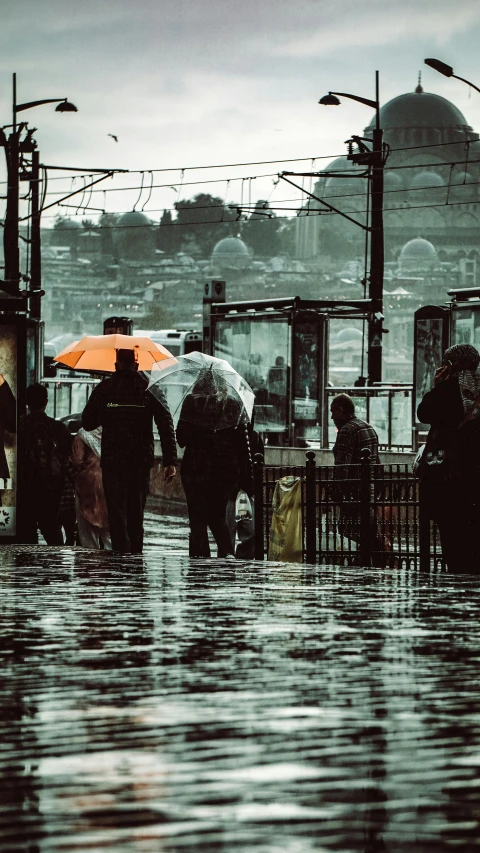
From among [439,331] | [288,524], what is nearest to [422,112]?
[439,331]

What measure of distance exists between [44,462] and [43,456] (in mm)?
40

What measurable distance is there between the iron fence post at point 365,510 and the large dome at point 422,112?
123 metres

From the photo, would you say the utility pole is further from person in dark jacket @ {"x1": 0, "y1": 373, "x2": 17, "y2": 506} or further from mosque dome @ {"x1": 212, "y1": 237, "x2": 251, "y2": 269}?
mosque dome @ {"x1": 212, "y1": 237, "x2": 251, "y2": 269}

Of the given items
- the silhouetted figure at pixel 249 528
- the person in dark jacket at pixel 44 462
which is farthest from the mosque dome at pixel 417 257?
the person in dark jacket at pixel 44 462

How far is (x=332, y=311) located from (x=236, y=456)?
15.2 m

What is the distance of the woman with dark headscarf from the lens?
24.4 ft

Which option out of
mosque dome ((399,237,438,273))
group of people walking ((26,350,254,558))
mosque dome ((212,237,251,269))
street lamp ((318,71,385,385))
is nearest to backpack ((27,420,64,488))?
group of people walking ((26,350,254,558))

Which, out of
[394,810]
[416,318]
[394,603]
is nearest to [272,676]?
[394,810]

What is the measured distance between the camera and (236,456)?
899 cm

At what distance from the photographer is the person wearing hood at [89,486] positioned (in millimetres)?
10234

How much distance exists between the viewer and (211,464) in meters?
8.87

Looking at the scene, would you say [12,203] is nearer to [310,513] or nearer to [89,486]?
[89,486]

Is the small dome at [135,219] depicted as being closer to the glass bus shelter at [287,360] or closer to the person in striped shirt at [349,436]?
the glass bus shelter at [287,360]

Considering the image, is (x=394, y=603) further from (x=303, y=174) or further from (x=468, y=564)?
(x=303, y=174)
